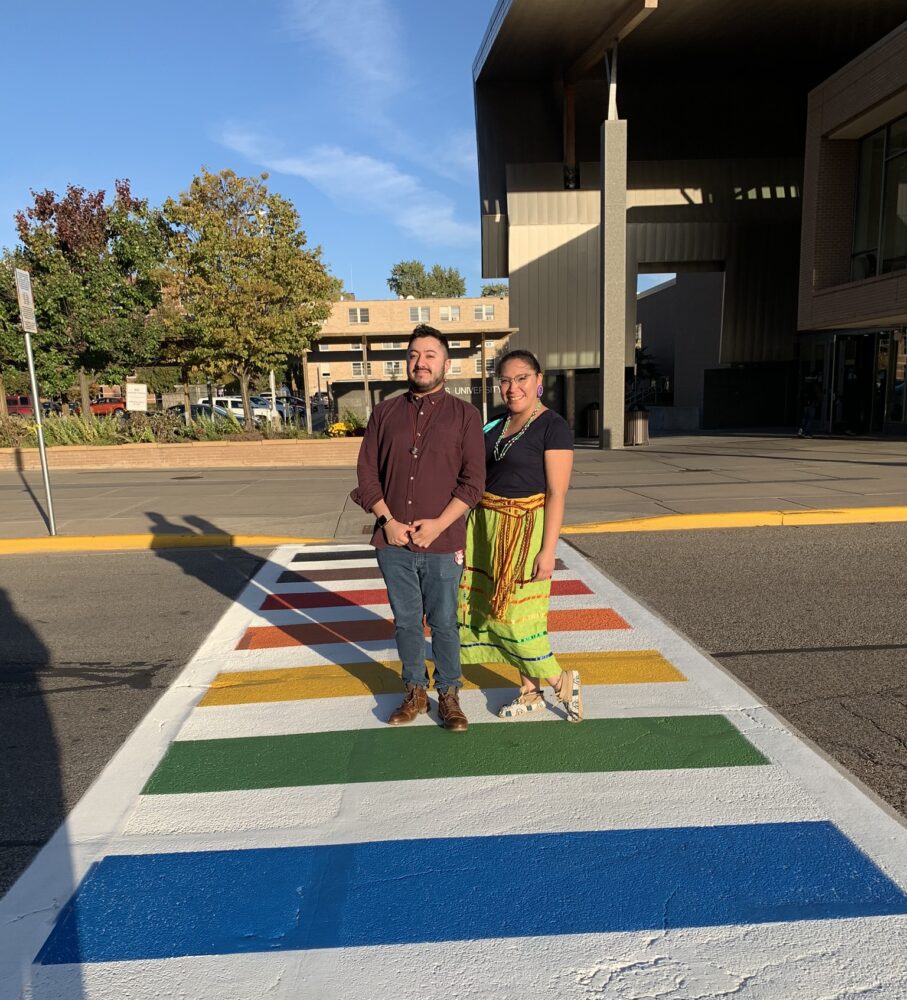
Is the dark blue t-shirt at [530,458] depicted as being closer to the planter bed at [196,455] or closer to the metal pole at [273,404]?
the planter bed at [196,455]

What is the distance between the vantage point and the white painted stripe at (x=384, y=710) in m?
3.68

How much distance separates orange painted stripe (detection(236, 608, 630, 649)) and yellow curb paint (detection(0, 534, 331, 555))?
320 centimetres

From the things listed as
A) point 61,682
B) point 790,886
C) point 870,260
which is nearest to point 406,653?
point 790,886

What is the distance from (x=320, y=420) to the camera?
33.3m

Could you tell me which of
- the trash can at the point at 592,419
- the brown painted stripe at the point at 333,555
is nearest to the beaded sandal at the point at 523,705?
the brown painted stripe at the point at 333,555

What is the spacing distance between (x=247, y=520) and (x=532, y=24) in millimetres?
18298

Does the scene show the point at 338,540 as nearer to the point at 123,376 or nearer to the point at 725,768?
the point at 725,768

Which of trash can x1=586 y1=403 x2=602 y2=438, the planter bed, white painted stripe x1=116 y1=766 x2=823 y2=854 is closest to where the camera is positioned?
white painted stripe x1=116 y1=766 x2=823 y2=854

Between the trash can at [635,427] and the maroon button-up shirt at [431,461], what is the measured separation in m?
17.6

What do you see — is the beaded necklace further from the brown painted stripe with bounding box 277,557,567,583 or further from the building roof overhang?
the building roof overhang

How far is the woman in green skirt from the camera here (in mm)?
3275

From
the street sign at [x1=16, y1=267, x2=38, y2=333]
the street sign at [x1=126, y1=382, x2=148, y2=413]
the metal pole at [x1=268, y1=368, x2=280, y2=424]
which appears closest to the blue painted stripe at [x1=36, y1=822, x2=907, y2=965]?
the street sign at [x1=16, y1=267, x2=38, y2=333]

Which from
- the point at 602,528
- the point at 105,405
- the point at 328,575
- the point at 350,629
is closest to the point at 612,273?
the point at 602,528

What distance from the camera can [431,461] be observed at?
3.27 meters
